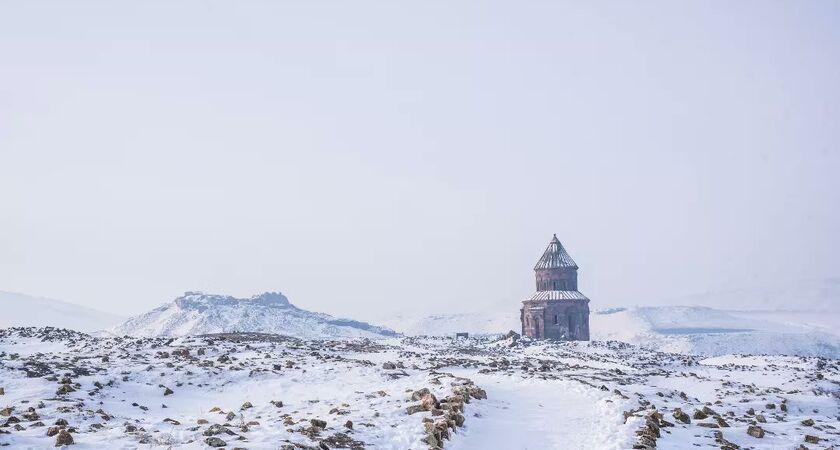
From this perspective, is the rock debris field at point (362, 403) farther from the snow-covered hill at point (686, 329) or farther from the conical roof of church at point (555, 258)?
the snow-covered hill at point (686, 329)

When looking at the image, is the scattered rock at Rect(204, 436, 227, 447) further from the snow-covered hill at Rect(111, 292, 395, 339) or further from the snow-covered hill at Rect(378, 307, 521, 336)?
the snow-covered hill at Rect(378, 307, 521, 336)

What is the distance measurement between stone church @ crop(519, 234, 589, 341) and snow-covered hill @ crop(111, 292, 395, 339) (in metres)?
21.9

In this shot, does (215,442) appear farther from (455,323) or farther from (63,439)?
(455,323)

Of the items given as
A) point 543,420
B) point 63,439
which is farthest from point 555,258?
point 63,439

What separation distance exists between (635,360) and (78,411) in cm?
3608

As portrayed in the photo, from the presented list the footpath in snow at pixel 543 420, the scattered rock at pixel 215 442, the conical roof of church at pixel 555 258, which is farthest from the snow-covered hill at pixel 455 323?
the scattered rock at pixel 215 442

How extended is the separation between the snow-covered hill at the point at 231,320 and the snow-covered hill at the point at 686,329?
108 ft

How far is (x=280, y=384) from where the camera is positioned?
2545cm

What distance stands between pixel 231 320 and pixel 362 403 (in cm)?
6818

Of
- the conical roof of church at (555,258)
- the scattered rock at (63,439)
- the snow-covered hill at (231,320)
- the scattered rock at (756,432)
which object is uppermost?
the conical roof of church at (555,258)

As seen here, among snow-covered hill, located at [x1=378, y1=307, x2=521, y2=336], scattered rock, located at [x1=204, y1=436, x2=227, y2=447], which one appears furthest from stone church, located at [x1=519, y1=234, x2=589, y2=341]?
snow-covered hill, located at [x1=378, y1=307, x2=521, y2=336]

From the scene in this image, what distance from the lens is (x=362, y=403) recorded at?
64.2 feet

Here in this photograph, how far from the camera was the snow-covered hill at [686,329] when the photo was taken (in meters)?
109

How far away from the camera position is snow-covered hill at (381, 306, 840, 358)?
10925 centimetres
